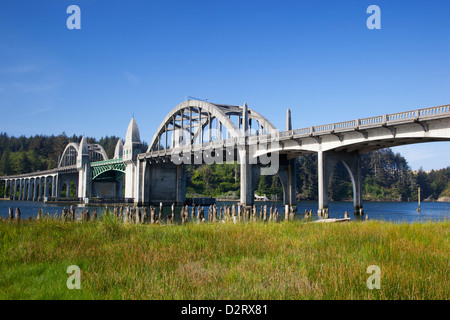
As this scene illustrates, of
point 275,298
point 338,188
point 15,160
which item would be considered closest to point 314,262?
point 275,298

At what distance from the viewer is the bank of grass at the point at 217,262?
22.6ft

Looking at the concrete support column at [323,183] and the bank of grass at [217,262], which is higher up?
the concrete support column at [323,183]

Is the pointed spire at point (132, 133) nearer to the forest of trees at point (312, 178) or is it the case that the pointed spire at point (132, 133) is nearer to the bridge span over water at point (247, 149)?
the bridge span over water at point (247, 149)

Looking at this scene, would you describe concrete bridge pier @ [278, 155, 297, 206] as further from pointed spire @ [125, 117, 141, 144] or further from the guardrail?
pointed spire @ [125, 117, 141, 144]

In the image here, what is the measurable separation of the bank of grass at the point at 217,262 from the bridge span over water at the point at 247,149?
23.1 meters

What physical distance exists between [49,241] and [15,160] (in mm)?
174288

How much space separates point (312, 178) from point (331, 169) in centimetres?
9524

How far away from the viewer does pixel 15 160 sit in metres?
160

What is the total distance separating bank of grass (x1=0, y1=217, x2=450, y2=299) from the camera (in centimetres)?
689

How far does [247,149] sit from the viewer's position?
51781 millimetres

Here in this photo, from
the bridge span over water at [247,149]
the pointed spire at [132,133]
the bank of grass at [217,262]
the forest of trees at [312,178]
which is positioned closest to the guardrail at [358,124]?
the bridge span over water at [247,149]

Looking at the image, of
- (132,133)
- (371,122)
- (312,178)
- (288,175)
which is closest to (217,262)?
(371,122)
